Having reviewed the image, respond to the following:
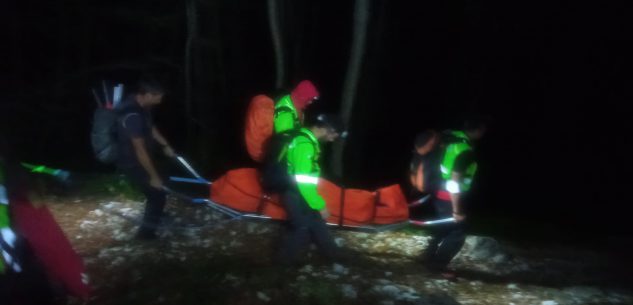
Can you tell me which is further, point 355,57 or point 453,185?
point 355,57

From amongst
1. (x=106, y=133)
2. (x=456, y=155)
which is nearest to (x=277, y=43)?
(x=106, y=133)

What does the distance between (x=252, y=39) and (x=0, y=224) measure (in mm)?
19311

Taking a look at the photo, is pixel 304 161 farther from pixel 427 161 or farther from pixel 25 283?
pixel 25 283

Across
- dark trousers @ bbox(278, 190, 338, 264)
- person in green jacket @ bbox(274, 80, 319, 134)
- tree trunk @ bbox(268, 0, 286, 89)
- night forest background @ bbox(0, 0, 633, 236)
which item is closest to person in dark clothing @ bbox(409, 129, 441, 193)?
dark trousers @ bbox(278, 190, 338, 264)

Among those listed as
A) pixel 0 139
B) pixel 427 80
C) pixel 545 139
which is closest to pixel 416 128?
pixel 427 80

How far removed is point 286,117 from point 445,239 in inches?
90.0

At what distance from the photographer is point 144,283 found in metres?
6.50

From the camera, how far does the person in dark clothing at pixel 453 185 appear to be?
22.2 ft

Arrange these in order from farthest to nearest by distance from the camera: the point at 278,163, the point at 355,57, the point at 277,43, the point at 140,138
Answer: the point at 277,43 < the point at 355,57 < the point at 140,138 < the point at 278,163

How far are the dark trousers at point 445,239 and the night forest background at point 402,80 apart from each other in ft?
21.7

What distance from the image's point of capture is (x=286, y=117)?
288 inches

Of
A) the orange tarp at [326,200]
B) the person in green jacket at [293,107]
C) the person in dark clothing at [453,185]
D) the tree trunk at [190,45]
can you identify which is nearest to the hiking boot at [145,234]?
the orange tarp at [326,200]

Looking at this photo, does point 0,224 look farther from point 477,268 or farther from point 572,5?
point 572,5

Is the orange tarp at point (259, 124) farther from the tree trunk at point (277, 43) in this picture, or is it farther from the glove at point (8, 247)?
the glove at point (8, 247)
